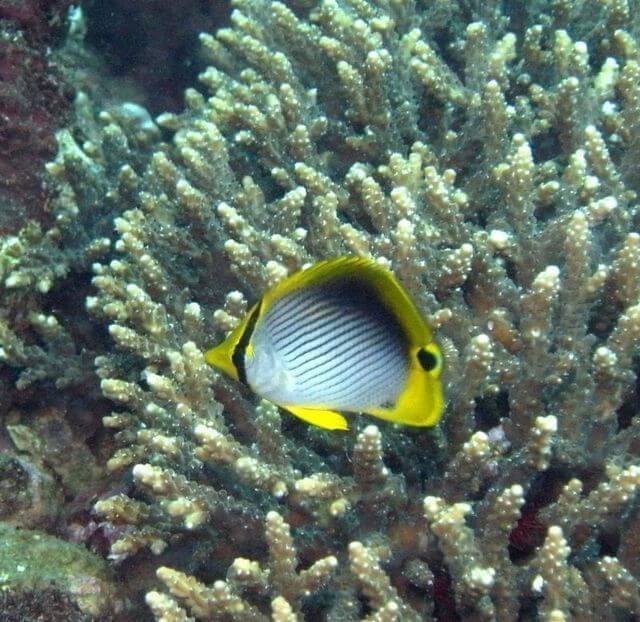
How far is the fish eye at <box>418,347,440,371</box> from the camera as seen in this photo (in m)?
1.77

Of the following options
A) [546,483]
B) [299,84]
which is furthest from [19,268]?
[546,483]

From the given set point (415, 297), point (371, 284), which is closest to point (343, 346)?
point (371, 284)

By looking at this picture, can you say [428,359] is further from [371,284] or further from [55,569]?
[55,569]

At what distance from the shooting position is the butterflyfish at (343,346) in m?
1.75

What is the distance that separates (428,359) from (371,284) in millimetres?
239

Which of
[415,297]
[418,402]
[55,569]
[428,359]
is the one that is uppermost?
[428,359]

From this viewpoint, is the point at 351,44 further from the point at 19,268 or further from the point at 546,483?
the point at 546,483

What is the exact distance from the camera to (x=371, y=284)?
1.76 m

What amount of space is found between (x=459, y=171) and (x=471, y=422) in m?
1.60

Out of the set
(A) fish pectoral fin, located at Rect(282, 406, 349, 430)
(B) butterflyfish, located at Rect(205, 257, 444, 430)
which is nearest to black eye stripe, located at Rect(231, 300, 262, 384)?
(B) butterflyfish, located at Rect(205, 257, 444, 430)

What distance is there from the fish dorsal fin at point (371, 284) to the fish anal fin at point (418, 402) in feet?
0.32

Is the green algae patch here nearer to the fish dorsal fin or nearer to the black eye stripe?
the black eye stripe

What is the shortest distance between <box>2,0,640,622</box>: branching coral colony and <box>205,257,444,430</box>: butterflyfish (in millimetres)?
569

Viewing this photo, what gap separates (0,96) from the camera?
373 cm
